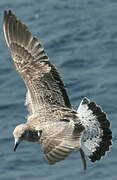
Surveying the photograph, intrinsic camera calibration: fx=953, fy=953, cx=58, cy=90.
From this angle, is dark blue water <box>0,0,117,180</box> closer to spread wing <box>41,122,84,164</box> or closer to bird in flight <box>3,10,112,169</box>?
bird in flight <box>3,10,112,169</box>

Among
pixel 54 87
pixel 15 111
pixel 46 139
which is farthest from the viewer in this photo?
pixel 15 111

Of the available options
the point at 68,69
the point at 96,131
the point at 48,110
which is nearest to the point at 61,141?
the point at 48,110

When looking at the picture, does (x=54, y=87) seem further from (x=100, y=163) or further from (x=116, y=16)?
(x=116, y=16)

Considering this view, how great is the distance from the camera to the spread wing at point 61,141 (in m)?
8.63

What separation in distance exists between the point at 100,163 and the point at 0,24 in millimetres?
4477

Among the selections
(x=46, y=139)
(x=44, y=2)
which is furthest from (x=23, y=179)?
(x=44, y=2)

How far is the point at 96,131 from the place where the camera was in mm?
10086

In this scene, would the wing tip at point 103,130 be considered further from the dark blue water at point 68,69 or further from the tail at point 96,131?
the dark blue water at point 68,69

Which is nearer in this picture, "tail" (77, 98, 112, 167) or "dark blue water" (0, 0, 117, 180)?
"tail" (77, 98, 112, 167)

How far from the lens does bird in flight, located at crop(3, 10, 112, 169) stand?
945 cm

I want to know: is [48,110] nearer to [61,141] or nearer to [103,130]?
[103,130]

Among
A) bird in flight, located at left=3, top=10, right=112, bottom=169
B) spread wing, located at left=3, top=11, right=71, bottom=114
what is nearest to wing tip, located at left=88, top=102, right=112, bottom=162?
bird in flight, located at left=3, top=10, right=112, bottom=169

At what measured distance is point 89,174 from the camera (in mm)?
12875

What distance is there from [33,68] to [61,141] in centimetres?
180
